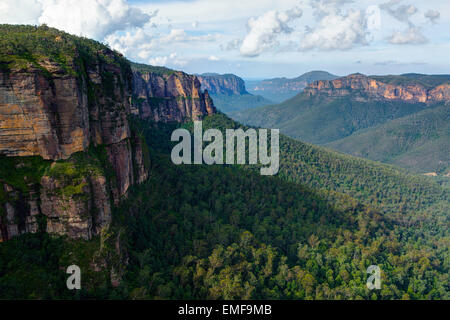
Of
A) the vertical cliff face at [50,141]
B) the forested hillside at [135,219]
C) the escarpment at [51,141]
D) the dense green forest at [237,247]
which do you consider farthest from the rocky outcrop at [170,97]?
the vertical cliff face at [50,141]

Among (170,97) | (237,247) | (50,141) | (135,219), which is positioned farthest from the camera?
(170,97)

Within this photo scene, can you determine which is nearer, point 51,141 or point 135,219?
point 51,141

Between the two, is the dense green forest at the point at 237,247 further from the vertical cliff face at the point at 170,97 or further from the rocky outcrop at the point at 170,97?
the vertical cliff face at the point at 170,97

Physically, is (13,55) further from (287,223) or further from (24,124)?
(287,223)

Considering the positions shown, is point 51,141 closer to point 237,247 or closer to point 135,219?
point 135,219

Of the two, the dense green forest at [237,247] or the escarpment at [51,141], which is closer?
the escarpment at [51,141]

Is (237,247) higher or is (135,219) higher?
(135,219)

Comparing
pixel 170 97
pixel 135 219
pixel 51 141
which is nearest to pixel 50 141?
pixel 51 141


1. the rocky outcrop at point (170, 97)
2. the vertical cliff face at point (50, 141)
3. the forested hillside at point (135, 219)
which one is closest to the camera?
the vertical cliff face at point (50, 141)
